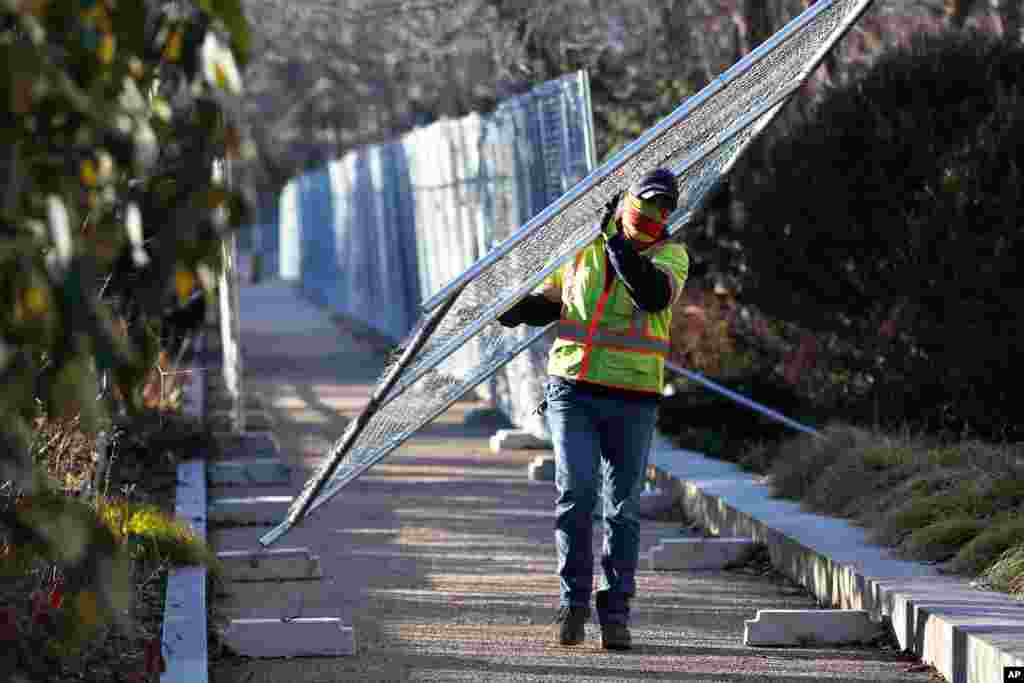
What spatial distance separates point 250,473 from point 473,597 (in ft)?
14.5

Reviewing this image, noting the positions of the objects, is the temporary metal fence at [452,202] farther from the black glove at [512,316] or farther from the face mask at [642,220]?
the face mask at [642,220]

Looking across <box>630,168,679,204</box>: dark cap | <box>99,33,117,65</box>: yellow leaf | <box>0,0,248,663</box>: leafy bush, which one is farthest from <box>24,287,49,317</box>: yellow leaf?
<box>630,168,679,204</box>: dark cap

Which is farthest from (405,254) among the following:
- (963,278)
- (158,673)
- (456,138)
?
(158,673)

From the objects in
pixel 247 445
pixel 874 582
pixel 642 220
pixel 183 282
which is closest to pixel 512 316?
pixel 642 220

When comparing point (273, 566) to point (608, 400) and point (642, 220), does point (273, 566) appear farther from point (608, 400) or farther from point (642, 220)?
point (642, 220)

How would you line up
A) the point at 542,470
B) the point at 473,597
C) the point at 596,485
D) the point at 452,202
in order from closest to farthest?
1. the point at 596,485
2. the point at 473,597
3. the point at 542,470
4. the point at 452,202

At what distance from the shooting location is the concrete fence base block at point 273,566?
9.29 metres

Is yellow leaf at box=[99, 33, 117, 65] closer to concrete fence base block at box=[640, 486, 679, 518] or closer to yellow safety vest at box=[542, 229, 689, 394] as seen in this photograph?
yellow safety vest at box=[542, 229, 689, 394]

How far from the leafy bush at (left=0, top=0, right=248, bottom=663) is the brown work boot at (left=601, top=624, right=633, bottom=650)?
13.1ft

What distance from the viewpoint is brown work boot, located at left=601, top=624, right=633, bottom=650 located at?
7566 mm

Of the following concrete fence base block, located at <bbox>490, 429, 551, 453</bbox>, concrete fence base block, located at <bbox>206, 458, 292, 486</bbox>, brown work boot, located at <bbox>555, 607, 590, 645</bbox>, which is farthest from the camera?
concrete fence base block, located at <bbox>490, 429, 551, 453</bbox>

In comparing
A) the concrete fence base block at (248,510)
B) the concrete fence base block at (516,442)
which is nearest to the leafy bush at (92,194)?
the concrete fence base block at (248,510)

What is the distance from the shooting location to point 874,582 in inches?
316

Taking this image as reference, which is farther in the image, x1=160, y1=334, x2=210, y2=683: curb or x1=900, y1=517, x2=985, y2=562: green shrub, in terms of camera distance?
x1=900, y1=517, x2=985, y2=562: green shrub
